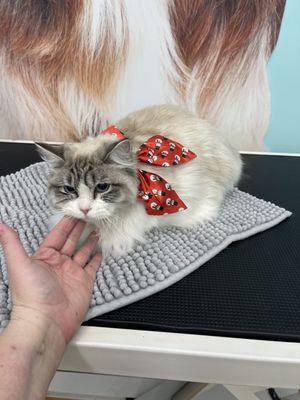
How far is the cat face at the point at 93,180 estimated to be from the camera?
0.92 metres

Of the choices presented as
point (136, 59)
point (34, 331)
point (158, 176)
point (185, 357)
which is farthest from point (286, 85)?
point (34, 331)

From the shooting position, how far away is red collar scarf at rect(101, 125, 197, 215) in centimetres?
104

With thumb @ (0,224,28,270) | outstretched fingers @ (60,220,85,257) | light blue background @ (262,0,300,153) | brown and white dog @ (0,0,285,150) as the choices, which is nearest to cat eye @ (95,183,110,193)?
outstretched fingers @ (60,220,85,257)

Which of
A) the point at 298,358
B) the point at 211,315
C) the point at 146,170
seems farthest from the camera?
the point at 146,170

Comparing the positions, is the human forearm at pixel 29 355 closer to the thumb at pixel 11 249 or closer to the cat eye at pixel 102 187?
the thumb at pixel 11 249

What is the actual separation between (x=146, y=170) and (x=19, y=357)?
2.14ft

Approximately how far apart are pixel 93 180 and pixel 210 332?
0.49m

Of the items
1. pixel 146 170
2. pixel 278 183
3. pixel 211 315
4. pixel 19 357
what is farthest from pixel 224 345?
pixel 278 183

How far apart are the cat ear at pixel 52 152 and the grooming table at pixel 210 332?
464mm

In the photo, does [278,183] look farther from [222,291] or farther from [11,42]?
[11,42]

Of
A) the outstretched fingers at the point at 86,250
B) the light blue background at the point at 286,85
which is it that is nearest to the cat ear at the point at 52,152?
the outstretched fingers at the point at 86,250

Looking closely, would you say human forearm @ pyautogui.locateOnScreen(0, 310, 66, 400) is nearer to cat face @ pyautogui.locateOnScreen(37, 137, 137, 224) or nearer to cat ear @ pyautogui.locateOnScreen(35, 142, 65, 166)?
cat face @ pyautogui.locateOnScreen(37, 137, 137, 224)

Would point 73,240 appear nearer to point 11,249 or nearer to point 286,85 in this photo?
point 11,249

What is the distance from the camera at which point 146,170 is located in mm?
1091
